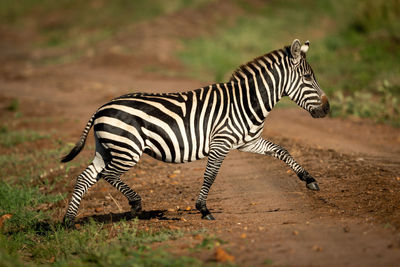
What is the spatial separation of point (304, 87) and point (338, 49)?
38.3ft

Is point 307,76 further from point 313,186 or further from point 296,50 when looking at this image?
point 313,186

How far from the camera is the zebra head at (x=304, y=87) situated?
6.11 metres

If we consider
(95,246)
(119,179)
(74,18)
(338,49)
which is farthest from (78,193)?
(74,18)

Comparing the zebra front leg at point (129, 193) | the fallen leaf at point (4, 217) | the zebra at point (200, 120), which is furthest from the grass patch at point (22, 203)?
the zebra front leg at point (129, 193)

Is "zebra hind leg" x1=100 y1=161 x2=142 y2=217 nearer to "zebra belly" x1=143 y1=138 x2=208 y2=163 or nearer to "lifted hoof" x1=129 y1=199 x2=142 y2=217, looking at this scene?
"lifted hoof" x1=129 y1=199 x2=142 y2=217

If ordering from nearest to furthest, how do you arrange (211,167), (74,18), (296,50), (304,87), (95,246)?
(95,246) → (211,167) → (296,50) → (304,87) → (74,18)

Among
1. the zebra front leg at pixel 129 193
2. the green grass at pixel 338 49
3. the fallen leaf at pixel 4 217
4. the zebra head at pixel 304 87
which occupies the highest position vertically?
the green grass at pixel 338 49

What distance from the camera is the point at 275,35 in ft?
71.1

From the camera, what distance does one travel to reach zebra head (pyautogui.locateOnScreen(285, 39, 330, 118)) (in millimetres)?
6109

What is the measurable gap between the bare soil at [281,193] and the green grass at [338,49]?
1.08 m

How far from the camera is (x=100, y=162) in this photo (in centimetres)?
608

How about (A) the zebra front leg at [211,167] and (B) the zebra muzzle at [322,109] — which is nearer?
(A) the zebra front leg at [211,167]

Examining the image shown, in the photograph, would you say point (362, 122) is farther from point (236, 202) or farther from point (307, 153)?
point (236, 202)

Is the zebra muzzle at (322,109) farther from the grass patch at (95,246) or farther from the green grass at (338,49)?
the green grass at (338,49)
